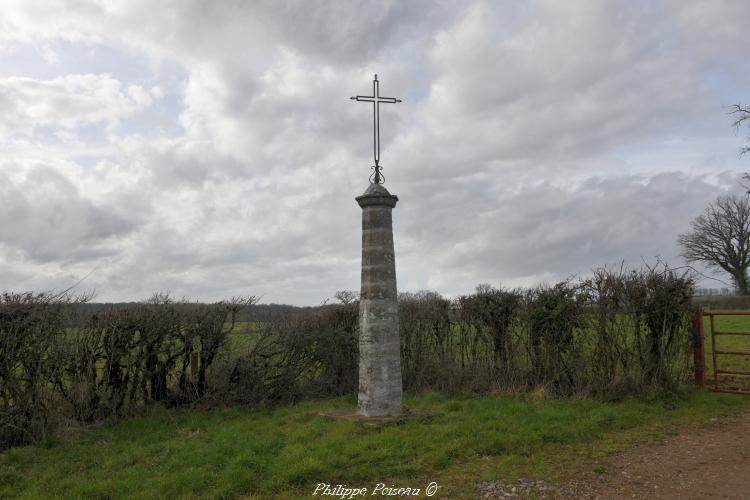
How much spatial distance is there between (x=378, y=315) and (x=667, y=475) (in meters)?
4.70

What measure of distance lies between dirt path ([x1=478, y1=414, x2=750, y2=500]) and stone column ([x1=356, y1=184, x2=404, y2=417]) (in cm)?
329

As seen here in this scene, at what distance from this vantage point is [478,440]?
25.9 ft

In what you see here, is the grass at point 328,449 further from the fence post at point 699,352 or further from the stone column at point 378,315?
the fence post at point 699,352

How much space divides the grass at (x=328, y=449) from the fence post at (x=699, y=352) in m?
0.88

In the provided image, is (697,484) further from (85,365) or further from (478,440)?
(85,365)

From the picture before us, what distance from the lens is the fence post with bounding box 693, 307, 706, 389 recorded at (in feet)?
37.2

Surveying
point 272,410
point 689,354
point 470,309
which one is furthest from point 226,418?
point 689,354

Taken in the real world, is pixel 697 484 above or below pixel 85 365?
below

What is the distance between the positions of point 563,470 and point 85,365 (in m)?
7.96

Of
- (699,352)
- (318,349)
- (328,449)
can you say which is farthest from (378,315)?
(699,352)

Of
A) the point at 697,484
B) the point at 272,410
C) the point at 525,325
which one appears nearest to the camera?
the point at 697,484

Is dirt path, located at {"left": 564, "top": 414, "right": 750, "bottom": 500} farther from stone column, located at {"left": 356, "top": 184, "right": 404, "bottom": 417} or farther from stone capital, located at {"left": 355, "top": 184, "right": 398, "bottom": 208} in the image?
stone capital, located at {"left": 355, "top": 184, "right": 398, "bottom": 208}

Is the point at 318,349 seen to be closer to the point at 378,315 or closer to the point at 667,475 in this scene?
the point at 378,315

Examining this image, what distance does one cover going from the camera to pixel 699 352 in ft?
37.4
